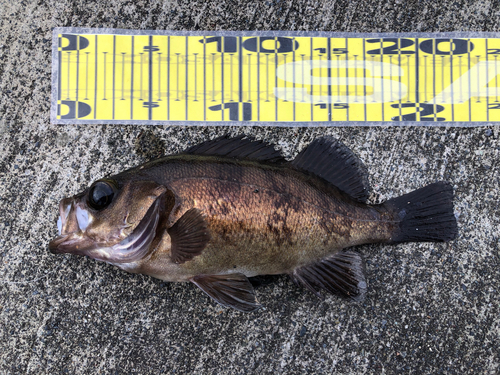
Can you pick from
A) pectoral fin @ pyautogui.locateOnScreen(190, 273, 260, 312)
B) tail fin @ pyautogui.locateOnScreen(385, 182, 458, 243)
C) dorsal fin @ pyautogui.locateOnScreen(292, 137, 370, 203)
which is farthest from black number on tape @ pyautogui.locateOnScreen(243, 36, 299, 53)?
pectoral fin @ pyautogui.locateOnScreen(190, 273, 260, 312)

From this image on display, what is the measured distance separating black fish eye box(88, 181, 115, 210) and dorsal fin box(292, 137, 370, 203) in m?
0.94

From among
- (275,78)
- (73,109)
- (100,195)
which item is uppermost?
(275,78)

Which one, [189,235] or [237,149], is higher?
[237,149]

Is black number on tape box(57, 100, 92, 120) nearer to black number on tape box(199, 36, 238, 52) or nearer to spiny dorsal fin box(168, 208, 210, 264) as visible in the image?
black number on tape box(199, 36, 238, 52)

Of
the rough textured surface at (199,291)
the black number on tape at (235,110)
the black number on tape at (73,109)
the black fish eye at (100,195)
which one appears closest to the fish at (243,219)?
the black fish eye at (100,195)

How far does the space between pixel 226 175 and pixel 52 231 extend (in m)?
1.12

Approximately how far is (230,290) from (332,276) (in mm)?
540

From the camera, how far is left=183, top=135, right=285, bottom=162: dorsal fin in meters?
1.97

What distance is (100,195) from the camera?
5.80 ft

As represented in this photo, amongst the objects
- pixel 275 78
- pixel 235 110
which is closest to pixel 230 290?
pixel 235 110

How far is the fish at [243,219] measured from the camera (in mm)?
1780

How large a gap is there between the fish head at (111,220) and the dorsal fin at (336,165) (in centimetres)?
78

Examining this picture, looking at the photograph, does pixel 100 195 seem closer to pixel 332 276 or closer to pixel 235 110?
pixel 235 110

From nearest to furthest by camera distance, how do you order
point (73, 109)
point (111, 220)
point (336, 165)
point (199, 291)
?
1. point (111, 220)
2. point (336, 165)
3. point (199, 291)
4. point (73, 109)
